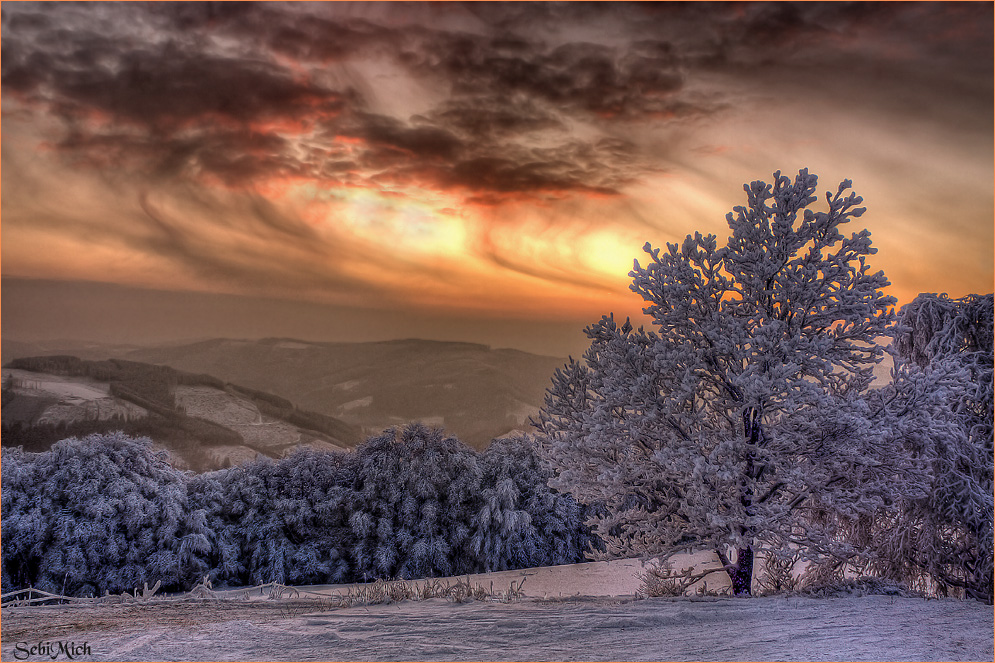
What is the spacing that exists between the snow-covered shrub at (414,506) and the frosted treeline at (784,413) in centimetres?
683

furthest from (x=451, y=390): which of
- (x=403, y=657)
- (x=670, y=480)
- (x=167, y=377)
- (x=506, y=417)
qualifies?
(x=403, y=657)

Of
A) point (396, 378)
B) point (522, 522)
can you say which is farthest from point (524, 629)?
point (396, 378)

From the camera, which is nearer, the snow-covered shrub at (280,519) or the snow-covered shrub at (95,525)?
the snow-covered shrub at (95,525)

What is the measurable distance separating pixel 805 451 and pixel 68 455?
538 inches

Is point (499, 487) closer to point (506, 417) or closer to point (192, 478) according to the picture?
point (192, 478)

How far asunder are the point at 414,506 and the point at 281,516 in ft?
9.18

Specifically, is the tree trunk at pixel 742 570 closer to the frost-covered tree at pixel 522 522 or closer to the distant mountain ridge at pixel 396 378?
the frost-covered tree at pixel 522 522

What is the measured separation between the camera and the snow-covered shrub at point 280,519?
1441 centimetres

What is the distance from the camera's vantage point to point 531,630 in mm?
6152

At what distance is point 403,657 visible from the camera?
534 cm
